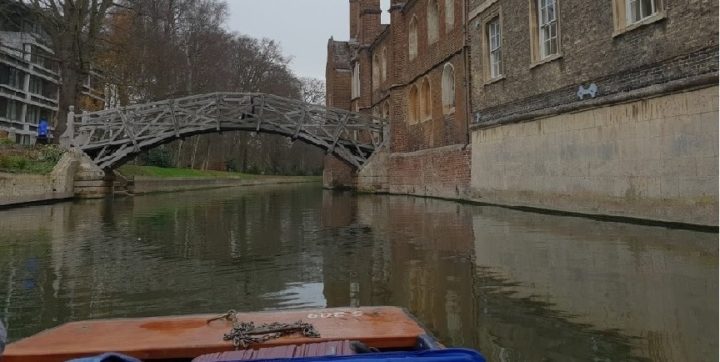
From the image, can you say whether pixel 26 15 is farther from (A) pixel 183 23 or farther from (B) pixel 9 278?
(B) pixel 9 278

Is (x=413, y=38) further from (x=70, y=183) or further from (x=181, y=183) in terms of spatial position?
(x=181, y=183)

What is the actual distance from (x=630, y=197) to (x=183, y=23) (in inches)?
1323

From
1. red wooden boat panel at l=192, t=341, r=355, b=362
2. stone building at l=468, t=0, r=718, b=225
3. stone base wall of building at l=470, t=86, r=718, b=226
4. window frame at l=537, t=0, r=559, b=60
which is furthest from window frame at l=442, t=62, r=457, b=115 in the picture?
red wooden boat panel at l=192, t=341, r=355, b=362

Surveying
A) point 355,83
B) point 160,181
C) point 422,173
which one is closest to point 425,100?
point 422,173

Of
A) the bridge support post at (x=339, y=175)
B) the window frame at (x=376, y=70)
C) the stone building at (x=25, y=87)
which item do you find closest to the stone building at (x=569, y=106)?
the window frame at (x=376, y=70)

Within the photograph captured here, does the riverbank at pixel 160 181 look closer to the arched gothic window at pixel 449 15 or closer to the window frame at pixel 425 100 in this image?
the window frame at pixel 425 100

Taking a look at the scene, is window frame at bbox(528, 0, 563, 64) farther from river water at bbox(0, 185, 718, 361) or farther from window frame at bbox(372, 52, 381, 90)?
window frame at bbox(372, 52, 381, 90)

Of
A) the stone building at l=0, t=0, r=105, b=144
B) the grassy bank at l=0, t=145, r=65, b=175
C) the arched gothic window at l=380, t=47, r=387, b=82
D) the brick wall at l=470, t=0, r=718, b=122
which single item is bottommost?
the grassy bank at l=0, t=145, r=65, b=175

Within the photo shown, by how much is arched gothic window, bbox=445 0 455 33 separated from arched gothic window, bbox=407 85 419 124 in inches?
166

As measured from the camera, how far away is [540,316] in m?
4.29

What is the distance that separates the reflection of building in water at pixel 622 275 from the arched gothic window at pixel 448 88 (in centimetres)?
1104

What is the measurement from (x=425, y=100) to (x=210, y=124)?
31.4 feet

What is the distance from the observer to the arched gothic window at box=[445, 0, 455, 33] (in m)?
19.9

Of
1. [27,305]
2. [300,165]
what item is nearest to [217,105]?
[27,305]
